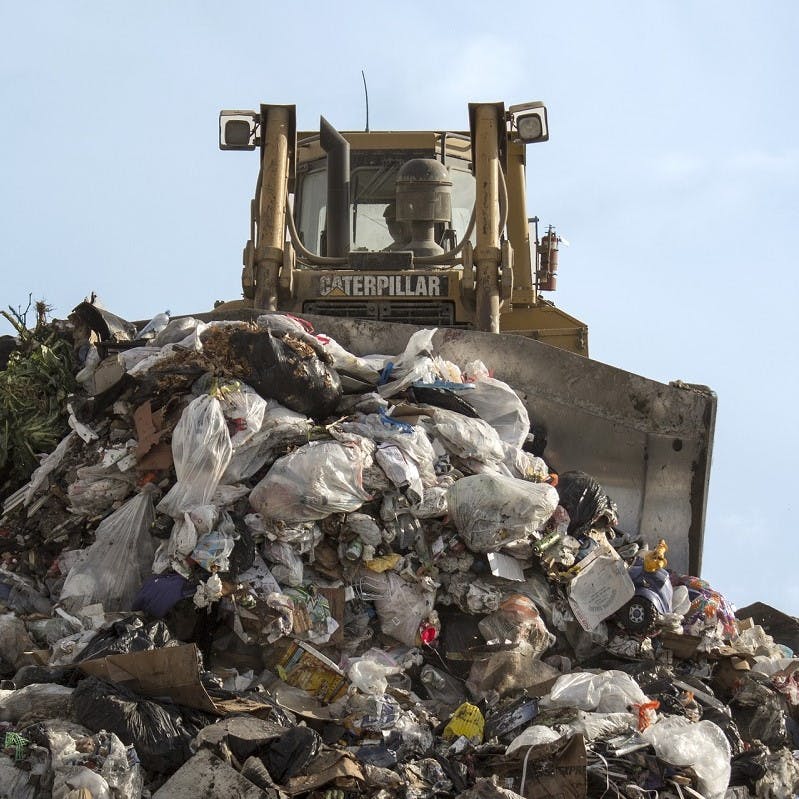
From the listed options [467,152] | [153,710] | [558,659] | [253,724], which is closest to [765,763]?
[558,659]

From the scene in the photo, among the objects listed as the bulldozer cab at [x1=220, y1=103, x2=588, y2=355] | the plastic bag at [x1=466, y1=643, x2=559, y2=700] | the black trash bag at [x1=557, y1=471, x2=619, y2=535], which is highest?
the bulldozer cab at [x1=220, y1=103, x2=588, y2=355]

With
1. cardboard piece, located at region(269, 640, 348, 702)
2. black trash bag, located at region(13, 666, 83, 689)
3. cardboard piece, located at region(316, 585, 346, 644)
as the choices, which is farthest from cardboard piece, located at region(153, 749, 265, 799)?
cardboard piece, located at region(316, 585, 346, 644)

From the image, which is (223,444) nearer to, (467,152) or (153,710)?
(153,710)

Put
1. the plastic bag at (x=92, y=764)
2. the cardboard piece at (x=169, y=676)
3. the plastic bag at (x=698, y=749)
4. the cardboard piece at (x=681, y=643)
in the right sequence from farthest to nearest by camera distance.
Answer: the cardboard piece at (x=681, y=643) < the plastic bag at (x=698, y=749) < the cardboard piece at (x=169, y=676) < the plastic bag at (x=92, y=764)

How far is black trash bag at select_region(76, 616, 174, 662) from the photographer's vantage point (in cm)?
421

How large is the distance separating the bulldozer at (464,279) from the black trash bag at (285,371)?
34 centimetres

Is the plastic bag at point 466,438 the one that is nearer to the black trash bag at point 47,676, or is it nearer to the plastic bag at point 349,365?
the plastic bag at point 349,365

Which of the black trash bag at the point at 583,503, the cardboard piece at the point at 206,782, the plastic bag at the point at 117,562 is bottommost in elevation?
the cardboard piece at the point at 206,782

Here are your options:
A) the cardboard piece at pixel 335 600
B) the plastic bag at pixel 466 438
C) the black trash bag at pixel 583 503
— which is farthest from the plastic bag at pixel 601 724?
the plastic bag at pixel 466 438

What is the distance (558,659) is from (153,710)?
167cm

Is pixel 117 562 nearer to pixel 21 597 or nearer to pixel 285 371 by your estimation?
pixel 21 597

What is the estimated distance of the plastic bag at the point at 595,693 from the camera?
14.5 feet

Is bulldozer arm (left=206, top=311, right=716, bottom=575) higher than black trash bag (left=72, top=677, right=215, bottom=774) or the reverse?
higher

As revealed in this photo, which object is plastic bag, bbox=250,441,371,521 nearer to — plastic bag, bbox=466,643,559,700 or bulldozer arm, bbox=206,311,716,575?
plastic bag, bbox=466,643,559,700
